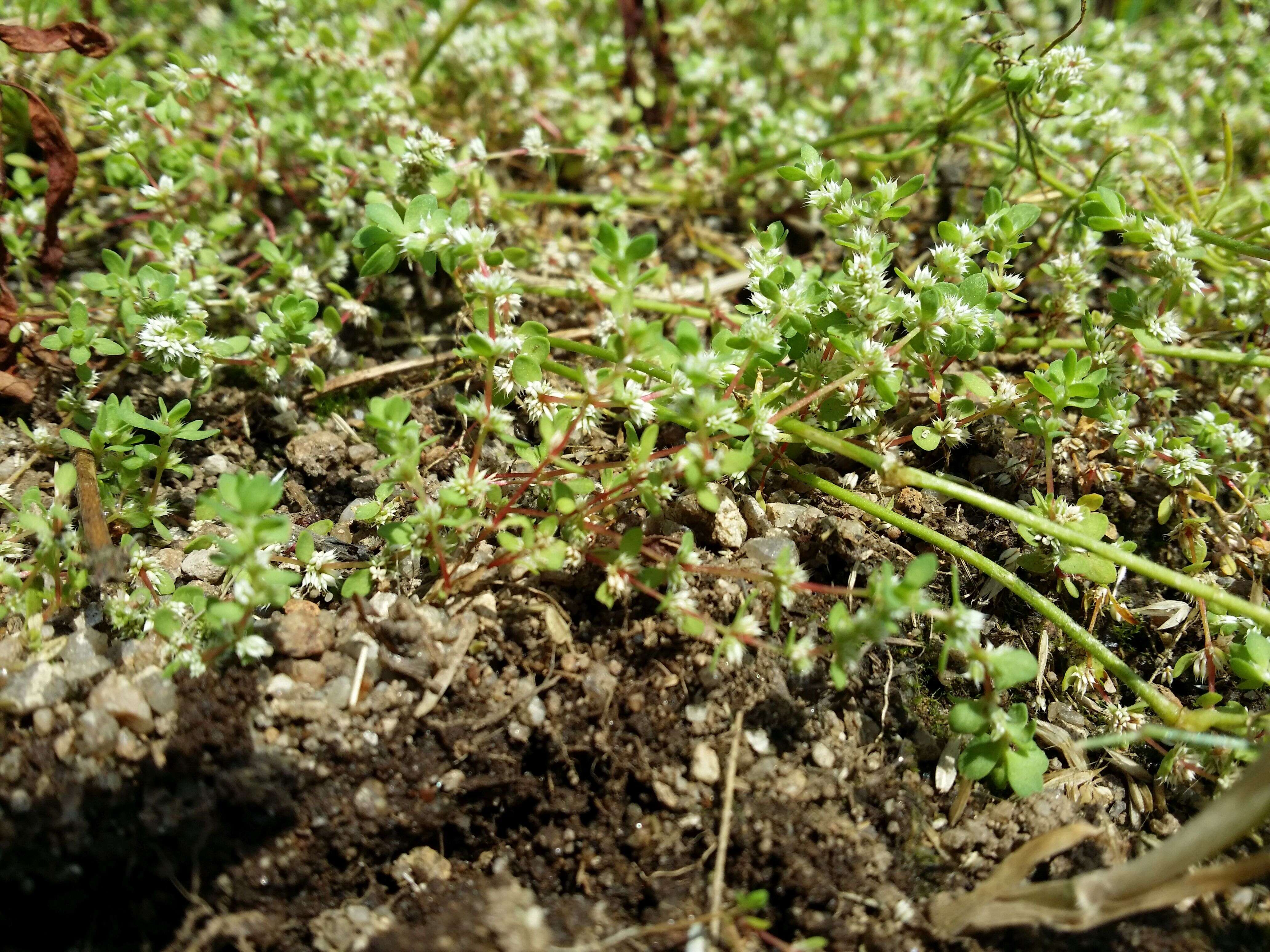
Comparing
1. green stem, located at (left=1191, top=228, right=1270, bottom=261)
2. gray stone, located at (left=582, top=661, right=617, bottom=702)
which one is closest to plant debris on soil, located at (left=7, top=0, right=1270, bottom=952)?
gray stone, located at (left=582, top=661, right=617, bottom=702)

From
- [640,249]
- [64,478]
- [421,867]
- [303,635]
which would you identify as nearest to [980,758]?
[421,867]

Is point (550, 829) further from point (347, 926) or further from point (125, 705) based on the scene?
point (125, 705)

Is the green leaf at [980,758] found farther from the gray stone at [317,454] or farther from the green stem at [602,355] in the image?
the gray stone at [317,454]

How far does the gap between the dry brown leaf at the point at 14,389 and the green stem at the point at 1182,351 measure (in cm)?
309

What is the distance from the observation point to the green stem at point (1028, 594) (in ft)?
7.20

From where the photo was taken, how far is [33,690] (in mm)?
1986

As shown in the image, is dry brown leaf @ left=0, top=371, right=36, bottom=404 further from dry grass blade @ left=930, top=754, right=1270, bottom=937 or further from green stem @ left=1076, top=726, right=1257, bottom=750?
green stem @ left=1076, top=726, right=1257, bottom=750

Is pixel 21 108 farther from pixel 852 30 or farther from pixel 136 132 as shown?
pixel 852 30

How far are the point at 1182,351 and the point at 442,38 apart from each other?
280cm

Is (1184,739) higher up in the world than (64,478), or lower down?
lower down

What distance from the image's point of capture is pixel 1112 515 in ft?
8.79

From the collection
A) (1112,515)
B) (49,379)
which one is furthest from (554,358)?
(1112,515)

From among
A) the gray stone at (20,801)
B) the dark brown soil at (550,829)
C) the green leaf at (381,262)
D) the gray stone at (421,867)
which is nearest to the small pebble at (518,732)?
the dark brown soil at (550,829)

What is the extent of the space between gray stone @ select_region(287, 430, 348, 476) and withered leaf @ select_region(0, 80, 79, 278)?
3.70 feet
